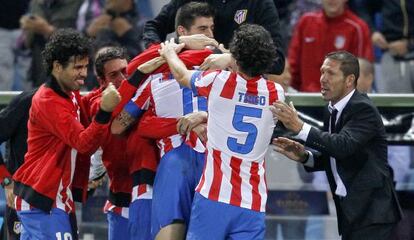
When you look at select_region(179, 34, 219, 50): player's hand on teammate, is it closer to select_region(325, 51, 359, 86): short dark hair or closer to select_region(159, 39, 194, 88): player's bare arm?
select_region(159, 39, 194, 88): player's bare arm

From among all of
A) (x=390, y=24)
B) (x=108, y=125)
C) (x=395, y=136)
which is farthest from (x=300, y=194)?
(x=390, y=24)

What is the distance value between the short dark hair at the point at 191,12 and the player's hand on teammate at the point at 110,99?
803 mm

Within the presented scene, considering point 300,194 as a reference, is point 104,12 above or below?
above

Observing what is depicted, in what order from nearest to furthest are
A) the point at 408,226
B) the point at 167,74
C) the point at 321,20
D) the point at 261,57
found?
the point at 261,57, the point at 167,74, the point at 408,226, the point at 321,20

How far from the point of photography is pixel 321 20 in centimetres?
1155

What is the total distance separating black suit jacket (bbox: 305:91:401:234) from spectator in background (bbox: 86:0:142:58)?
13.0 ft

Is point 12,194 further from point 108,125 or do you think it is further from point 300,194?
point 300,194

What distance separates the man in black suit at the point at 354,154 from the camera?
8125 millimetres

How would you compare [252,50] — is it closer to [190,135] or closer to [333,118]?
[190,135]

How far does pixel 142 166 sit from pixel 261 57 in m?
1.34

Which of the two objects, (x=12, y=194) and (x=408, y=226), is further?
(x=408, y=226)

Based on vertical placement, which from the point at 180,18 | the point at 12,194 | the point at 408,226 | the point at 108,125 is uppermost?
the point at 180,18

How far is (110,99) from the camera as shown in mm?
7801

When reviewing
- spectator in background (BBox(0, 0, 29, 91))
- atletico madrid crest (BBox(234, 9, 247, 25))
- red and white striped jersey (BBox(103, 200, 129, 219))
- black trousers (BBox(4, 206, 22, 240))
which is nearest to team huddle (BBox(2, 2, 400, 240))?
red and white striped jersey (BBox(103, 200, 129, 219))
